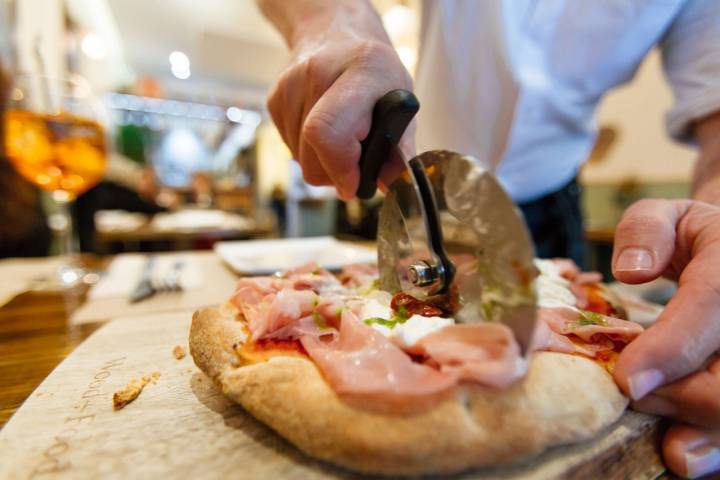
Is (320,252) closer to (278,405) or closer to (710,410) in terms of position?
(278,405)

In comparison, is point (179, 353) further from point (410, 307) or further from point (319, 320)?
point (410, 307)

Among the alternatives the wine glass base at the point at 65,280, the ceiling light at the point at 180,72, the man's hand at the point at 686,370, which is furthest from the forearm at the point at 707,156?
the ceiling light at the point at 180,72

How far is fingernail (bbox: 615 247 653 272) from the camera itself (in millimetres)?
778

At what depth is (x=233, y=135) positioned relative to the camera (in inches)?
474

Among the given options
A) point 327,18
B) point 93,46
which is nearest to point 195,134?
point 93,46

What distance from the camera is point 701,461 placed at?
600mm

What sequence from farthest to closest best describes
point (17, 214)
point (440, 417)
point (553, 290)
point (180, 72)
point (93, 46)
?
1. point (180, 72)
2. point (93, 46)
3. point (17, 214)
4. point (553, 290)
5. point (440, 417)

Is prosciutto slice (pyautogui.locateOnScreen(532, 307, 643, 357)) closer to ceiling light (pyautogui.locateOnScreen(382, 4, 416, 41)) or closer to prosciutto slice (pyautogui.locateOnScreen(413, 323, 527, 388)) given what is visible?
prosciutto slice (pyautogui.locateOnScreen(413, 323, 527, 388))

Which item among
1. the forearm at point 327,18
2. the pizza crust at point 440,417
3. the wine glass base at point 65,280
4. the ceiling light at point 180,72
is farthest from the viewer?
the ceiling light at point 180,72

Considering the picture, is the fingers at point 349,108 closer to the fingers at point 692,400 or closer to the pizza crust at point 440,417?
the pizza crust at point 440,417

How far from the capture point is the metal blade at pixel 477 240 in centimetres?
60

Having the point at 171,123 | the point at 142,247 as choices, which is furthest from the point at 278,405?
the point at 171,123

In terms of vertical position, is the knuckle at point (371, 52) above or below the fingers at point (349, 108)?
above

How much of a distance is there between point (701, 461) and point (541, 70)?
160cm
